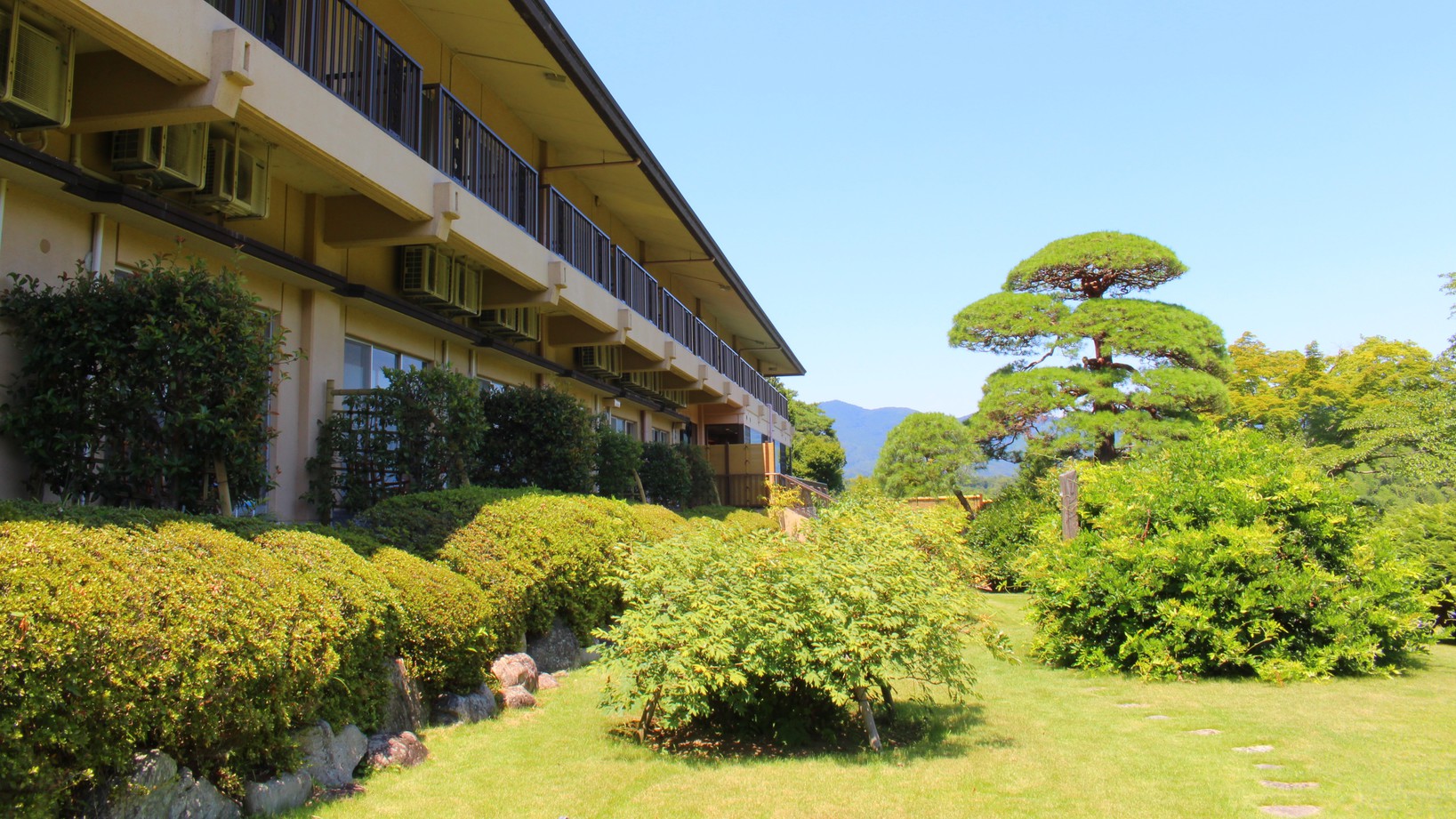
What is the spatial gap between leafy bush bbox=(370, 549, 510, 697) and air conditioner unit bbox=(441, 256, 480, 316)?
244 inches

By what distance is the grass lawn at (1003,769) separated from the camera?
502cm

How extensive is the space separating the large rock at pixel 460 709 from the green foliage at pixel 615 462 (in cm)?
910

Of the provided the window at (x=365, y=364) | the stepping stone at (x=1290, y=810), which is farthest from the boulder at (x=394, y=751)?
the window at (x=365, y=364)

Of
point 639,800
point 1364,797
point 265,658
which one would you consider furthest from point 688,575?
point 1364,797

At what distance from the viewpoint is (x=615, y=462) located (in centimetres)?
1612

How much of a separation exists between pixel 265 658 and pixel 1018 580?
16.1 meters

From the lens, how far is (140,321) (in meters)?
6.95

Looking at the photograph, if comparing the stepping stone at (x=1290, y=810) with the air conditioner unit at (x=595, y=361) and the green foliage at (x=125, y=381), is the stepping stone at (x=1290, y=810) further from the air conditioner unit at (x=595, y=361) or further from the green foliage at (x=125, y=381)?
the air conditioner unit at (x=595, y=361)

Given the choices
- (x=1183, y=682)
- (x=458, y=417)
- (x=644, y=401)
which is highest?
(x=644, y=401)

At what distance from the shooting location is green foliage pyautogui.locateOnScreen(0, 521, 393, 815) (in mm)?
3393

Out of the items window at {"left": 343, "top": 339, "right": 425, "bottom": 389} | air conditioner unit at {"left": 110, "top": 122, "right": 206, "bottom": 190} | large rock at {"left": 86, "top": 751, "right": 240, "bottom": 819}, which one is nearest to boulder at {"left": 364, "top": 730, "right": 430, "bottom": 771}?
large rock at {"left": 86, "top": 751, "right": 240, "bottom": 819}

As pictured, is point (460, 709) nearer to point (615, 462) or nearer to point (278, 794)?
point (278, 794)

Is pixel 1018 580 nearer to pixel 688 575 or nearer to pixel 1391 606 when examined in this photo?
pixel 1391 606

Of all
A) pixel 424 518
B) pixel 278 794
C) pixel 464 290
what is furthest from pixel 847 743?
pixel 464 290
